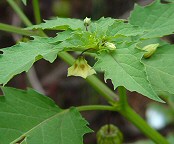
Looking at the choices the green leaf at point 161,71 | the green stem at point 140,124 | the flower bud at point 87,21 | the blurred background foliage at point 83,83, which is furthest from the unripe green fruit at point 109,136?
the blurred background foliage at point 83,83

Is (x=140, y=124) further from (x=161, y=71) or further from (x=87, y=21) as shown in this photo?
(x=87, y=21)

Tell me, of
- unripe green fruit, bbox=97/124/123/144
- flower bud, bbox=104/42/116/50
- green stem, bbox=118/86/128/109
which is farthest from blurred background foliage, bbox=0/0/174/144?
flower bud, bbox=104/42/116/50

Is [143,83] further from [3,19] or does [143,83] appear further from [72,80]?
[3,19]

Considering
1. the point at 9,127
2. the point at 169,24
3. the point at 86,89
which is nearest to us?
the point at 9,127

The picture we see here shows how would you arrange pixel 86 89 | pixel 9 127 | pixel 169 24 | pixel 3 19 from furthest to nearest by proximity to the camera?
1. pixel 3 19
2. pixel 86 89
3. pixel 169 24
4. pixel 9 127

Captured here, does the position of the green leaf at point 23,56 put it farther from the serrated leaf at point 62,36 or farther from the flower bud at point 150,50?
the flower bud at point 150,50

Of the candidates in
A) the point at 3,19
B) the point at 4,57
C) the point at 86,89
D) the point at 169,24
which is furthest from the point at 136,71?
the point at 3,19

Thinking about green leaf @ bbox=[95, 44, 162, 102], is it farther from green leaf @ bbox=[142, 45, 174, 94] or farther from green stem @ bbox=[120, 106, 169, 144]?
green stem @ bbox=[120, 106, 169, 144]
